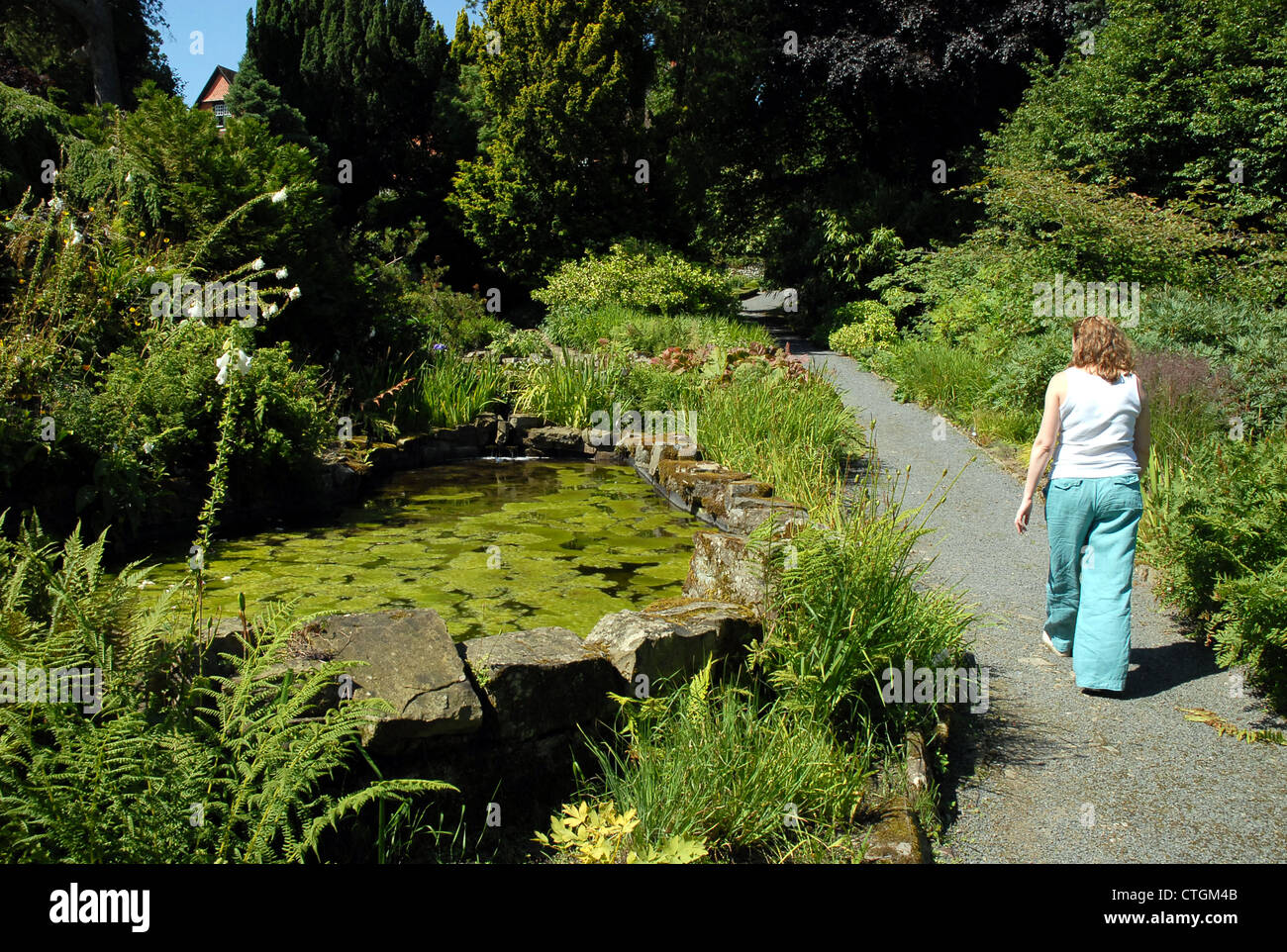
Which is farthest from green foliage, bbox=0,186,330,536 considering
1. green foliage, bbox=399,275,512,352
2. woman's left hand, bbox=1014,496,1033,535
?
woman's left hand, bbox=1014,496,1033,535

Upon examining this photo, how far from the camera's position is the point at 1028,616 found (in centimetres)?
527

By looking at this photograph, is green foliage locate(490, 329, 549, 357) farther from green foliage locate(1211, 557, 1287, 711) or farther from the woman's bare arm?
green foliage locate(1211, 557, 1287, 711)

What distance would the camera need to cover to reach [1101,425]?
4.53 meters

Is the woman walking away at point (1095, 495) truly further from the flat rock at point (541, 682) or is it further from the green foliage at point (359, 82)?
the green foliage at point (359, 82)

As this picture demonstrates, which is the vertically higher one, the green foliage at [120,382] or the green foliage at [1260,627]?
the green foliage at [120,382]

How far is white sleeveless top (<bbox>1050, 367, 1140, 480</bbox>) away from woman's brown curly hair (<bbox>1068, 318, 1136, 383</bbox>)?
0.04m

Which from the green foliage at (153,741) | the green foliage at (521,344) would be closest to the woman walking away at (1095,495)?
the green foliage at (153,741)

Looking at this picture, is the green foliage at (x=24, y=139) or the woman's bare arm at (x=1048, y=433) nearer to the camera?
the woman's bare arm at (x=1048, y=433)

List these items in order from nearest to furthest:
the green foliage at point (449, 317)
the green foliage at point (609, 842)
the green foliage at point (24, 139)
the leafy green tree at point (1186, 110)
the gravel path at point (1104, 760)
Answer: the green foliage at point (609, 842), the gravel path at point (1104, 760), the green foliage at point (24, 139), the leafy green tree at point (1186, 110), the green foliage at point (449, 317)

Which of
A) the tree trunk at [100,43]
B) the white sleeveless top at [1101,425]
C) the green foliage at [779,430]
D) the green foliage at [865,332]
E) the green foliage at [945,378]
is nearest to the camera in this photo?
the white sleeveless top at [1101,425]

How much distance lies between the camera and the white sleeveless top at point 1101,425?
14.8 feet

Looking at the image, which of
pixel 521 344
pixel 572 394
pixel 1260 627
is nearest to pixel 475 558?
pixel 1260 627
